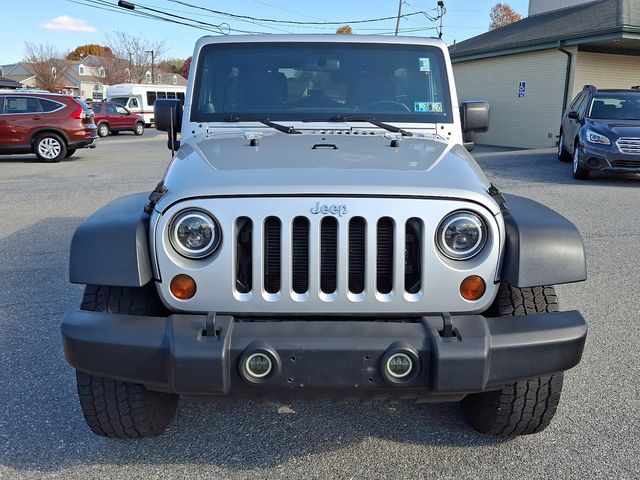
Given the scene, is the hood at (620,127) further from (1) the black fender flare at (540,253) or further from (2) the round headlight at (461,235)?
(2) the round headlight at (461,235)

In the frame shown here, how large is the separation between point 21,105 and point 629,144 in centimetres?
1410

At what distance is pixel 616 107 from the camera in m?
11.6

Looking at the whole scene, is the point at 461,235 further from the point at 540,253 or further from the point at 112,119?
the point at 112,119

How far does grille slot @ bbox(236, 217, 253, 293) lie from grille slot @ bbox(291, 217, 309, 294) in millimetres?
169

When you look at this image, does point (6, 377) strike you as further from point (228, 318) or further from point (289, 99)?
point (289, 99)

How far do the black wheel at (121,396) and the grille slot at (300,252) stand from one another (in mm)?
630

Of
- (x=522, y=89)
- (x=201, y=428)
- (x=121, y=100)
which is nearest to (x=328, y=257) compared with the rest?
(x=201, y=428)

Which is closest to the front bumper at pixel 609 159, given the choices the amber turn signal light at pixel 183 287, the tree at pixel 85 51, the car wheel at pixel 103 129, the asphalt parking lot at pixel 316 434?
the asphalt parking lot at pixel 316 434

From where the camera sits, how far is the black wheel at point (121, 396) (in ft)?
8.29

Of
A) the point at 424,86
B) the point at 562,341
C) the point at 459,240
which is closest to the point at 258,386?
the point at 459,240

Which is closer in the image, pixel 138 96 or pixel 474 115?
pixel 474 115

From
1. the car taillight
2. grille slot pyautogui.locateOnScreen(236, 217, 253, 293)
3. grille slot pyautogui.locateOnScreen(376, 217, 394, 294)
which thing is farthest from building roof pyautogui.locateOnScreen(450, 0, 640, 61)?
grille slot pyautogui.locateOnScreen(236, 217, 253, 293)

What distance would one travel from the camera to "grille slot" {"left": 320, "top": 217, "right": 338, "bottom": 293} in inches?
93.5

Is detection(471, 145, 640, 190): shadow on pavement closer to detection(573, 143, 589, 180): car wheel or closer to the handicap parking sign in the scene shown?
detection(573, 143, 589, 180): car wheel
